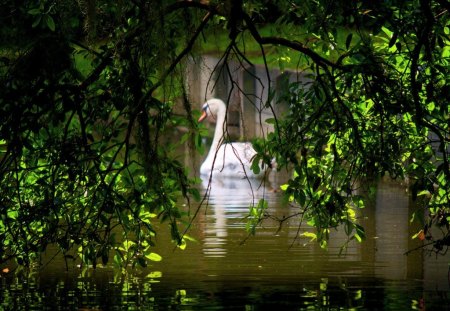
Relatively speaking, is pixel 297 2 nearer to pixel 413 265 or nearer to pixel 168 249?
pixel 413 265

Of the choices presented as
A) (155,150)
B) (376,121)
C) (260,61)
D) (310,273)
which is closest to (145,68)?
(155,150)

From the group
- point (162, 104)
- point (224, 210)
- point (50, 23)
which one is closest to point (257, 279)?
point (162, 104)

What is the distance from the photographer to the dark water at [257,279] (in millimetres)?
7465

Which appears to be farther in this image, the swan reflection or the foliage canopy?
the swan reflection

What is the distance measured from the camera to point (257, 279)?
895cm

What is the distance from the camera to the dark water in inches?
294

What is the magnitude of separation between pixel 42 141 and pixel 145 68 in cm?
132

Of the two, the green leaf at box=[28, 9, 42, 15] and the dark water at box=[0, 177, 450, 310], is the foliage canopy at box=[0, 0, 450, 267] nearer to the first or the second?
the green leaf at box=[28, 9, 42, 15]

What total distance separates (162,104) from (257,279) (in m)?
1.94

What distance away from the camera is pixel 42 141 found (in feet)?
27.5

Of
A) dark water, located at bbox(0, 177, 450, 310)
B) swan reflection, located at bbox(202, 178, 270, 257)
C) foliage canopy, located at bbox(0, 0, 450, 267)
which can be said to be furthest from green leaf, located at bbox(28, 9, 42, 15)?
dark water, located at bbox(0, 177, 450, 310)

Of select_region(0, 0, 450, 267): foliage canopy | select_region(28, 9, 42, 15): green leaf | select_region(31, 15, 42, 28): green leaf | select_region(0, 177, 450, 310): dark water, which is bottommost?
select_region(0, 177, 450, 310): dark water

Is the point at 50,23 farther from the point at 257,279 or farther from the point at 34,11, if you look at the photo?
the point at 257,279

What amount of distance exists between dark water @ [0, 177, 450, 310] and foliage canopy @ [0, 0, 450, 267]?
0.35 metres
